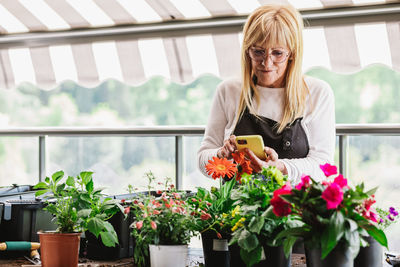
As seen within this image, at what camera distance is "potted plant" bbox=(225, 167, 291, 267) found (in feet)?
4.09

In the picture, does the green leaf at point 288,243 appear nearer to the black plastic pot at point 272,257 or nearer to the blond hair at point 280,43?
the black plastic pot at point 272,257

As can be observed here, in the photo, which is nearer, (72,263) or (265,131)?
(72,263)

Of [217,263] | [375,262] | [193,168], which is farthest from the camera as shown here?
[193,168]

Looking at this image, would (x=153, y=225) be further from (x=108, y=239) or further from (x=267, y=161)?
(x=267, y=161)

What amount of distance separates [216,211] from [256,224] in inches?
9.6

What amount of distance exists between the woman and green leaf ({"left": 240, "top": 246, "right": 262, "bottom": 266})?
0.74 meters

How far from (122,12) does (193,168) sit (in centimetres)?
134

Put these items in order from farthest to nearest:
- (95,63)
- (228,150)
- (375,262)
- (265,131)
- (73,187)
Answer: (95,63)
(265,131)
(228,150)
(73,187)
(375,262)

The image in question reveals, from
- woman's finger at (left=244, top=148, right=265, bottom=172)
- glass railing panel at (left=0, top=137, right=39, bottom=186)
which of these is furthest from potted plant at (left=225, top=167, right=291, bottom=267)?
glass railing panel at (left=0, top=137, right=39, bottom=186)

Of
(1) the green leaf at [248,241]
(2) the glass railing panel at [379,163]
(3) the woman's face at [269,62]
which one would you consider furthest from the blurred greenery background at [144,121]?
(3) the woman's face at [269,62]

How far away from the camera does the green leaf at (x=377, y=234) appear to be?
118cm

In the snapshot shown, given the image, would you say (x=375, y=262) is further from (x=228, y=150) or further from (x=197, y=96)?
(x=197, y=96)

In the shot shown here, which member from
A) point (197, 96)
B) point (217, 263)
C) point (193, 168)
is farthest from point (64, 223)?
point (197, 96)

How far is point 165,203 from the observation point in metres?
1.45
